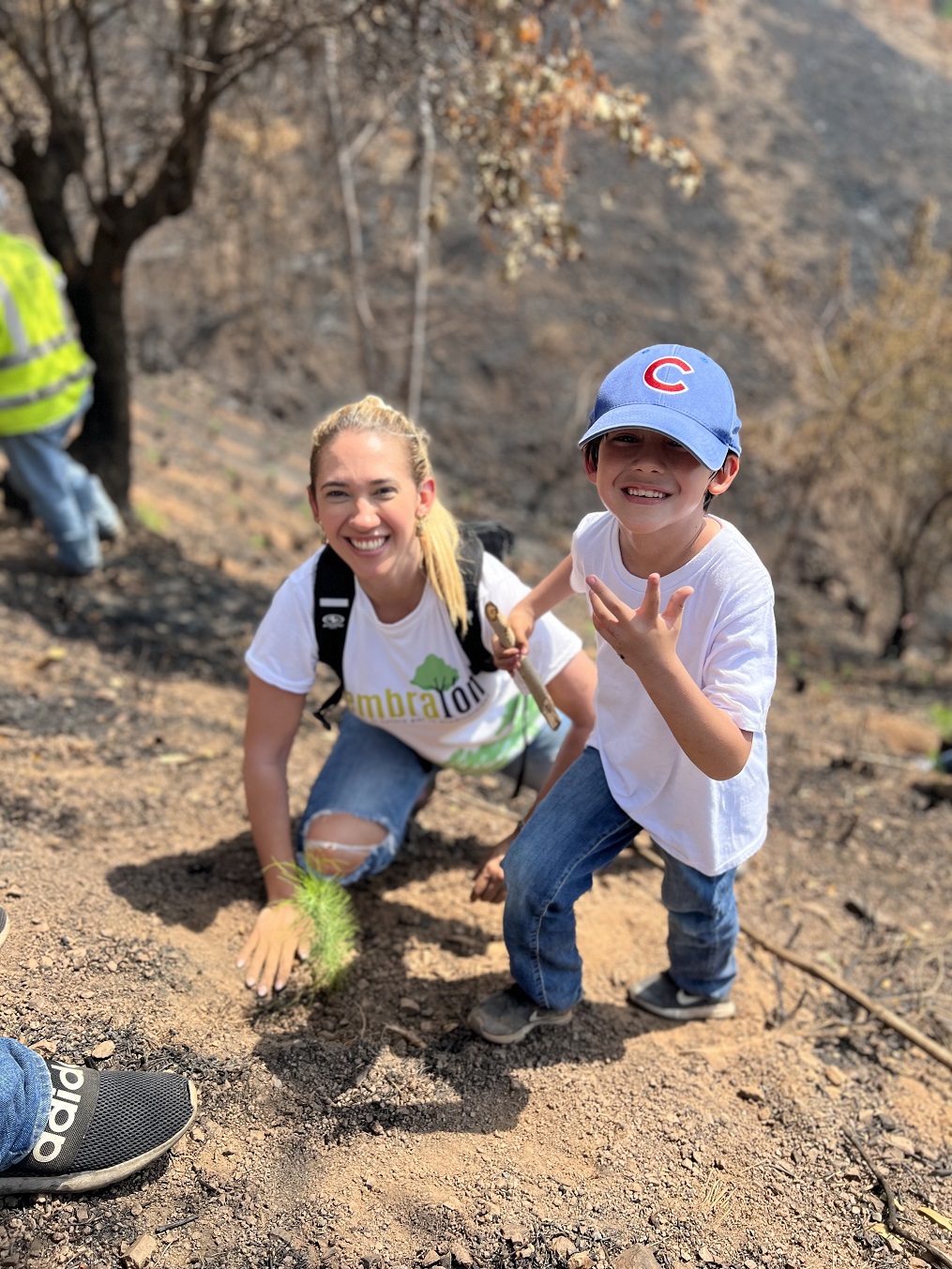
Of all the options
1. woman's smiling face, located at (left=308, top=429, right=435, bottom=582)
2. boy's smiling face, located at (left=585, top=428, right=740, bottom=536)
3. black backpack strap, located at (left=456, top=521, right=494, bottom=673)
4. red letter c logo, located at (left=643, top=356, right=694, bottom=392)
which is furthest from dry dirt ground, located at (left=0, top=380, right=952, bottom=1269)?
red letter c logo, located at (left=643, top=356, right=694, bottom=392)

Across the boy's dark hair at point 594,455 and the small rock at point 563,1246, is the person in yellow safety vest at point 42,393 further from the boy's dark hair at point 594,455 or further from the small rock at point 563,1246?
the small rock at point 563,1246

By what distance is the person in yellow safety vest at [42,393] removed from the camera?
4.78 meters

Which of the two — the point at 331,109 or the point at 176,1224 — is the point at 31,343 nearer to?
the point at 331,109

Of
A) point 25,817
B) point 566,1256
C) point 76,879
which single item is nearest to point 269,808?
point 76,879

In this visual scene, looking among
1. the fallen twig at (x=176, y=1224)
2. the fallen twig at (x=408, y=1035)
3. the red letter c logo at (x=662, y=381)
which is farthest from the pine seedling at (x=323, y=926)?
the red letter c logo at (x=662, y=381)

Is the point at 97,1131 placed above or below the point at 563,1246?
above

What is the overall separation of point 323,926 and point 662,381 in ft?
5.12

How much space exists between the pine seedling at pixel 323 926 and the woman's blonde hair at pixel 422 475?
788mm

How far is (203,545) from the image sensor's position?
6.96m

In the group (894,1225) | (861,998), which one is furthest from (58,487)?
(894,1225)

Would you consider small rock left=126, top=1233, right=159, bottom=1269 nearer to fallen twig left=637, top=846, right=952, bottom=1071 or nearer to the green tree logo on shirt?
the green tree logo on shirt

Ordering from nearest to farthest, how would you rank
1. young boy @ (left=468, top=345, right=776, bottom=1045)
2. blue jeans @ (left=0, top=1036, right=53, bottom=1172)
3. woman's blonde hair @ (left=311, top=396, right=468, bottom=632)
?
blue jeans @ (left=0, top=1036, right=53, bottom=1172) → young boy @ (left=468, top=345, right=776, bottom=1045) → woman's blonde hair @ (left=311, top=396, right=468, bottom=632)

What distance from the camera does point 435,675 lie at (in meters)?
2.84

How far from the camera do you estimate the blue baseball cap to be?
1.97 meters
